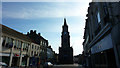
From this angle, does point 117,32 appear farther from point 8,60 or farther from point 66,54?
point 66,54

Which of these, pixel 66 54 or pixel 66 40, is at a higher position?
pixel 66 40

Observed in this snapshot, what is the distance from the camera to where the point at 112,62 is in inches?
303

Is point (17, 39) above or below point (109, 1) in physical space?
below

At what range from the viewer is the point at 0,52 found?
18.5m

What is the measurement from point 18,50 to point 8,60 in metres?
4.13

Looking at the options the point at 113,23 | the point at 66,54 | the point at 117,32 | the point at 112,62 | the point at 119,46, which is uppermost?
the point at 113,23

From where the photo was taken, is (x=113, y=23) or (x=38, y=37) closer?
(x=113, y=23)

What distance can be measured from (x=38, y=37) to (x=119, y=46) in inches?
1465

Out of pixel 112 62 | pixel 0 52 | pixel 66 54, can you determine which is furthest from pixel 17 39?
pixel 66 54

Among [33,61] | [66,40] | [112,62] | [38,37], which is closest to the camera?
[112,62]

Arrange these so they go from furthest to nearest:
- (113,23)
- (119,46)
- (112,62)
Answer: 1. (112,62)
2. (113,23)
3. (119,46)

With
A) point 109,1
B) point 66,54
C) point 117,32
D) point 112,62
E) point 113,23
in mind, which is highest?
point 109,1

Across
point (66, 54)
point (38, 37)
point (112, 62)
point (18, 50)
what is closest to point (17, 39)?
point (18, 50)

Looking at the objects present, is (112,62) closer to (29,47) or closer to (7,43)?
(7,43)
